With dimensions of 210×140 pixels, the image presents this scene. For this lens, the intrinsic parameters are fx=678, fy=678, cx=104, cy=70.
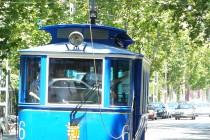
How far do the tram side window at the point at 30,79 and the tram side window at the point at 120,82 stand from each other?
1.32m

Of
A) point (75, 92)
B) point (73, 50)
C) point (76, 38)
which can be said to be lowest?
point (75, 92)

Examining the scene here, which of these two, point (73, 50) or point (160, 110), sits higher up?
point (73, 50)

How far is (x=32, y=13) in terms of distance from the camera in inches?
1192

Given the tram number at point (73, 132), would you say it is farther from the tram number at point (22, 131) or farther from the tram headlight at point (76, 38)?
the tram headlight at point (76, 38)

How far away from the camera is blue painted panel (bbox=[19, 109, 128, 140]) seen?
38.4 feet

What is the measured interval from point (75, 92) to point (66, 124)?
22.8 inches

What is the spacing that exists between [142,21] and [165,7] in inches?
643

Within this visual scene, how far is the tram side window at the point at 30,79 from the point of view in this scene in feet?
39.3

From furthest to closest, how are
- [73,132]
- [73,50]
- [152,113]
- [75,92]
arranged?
[152,113] < [73,50] < [75,92] < [73,132]

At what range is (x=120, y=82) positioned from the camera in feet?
39.7

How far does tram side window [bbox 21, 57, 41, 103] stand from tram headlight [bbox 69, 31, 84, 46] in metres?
0.67

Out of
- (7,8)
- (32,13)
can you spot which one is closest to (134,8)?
(32,13)

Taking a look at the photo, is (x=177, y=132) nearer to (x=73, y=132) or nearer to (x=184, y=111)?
(x=73, y=132)

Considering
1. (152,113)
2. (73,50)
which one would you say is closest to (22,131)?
(73,50)
